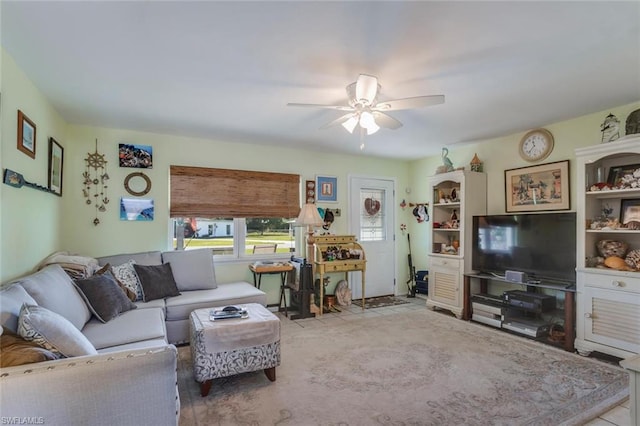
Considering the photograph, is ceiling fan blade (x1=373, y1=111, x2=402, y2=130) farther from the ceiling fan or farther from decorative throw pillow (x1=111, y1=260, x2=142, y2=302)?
decorative throw pillow (x1=111, y1=260, x2=142, y2=302)

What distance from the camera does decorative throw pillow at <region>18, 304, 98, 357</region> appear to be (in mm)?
1471

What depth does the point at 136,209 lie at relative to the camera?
155 inches

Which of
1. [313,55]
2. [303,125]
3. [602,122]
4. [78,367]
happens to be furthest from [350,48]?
[602,122]

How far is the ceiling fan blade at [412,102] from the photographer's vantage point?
2270mm

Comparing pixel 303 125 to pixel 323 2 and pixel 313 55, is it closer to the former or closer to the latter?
pixel 313 55

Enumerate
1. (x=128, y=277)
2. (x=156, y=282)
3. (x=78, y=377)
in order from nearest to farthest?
(x=78, y=377)
(x=128, y=277)
(x=156, y=282)

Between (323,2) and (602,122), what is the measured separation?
3270 millimetres

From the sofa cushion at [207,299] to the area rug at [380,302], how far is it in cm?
202

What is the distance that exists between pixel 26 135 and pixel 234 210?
90.6 inches

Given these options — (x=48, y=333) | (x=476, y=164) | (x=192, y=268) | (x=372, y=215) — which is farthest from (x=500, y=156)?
(x=48, y=333)

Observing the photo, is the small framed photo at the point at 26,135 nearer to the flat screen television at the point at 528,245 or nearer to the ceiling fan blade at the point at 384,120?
the ceiling fan blade at the point at 384,120

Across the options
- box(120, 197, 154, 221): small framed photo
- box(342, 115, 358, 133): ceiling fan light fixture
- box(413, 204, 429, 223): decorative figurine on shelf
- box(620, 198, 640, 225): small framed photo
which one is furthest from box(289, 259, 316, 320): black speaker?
box(620, 198, 640, 225): small framed photo

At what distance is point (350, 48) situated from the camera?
205 cm

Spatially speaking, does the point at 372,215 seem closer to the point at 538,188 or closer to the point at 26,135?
the point at 538,188
